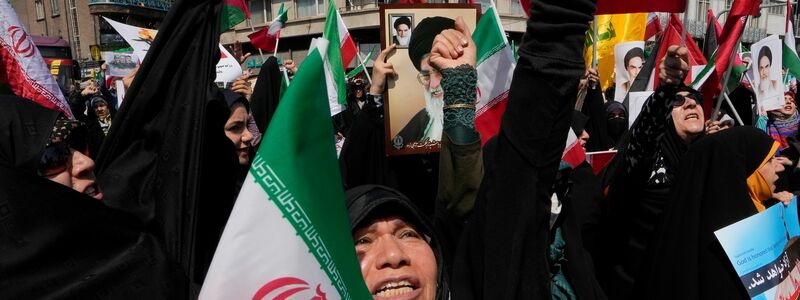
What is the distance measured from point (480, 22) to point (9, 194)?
2459 mm

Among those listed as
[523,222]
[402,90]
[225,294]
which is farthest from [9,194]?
[402,90]

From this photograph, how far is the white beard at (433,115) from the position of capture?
3.25 metres

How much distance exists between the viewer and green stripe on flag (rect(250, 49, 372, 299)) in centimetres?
111

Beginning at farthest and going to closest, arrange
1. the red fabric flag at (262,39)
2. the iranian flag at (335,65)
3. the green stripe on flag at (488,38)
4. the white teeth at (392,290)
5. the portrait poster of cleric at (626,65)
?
the red fabric flag at (262,39) < the portrait poster of cleric at (626,65) < the iranian flag at (335,65) < the green stripe on flag at (488,38) < the white teeth at (392,290)

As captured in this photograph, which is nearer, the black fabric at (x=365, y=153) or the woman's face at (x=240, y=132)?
the woman's face at (x=240, y=132)

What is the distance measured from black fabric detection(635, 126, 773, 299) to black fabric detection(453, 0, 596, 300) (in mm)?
1828

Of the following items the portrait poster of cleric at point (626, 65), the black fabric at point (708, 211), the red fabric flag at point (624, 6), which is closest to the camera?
the red fabric flag at point (624, 6)

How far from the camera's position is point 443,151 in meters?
1.91

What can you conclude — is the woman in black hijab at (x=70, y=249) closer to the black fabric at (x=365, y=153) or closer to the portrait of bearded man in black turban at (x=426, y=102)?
the portrait of bearded man in black turban at (x=426, y=102)

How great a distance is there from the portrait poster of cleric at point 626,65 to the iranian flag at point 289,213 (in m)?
5.53

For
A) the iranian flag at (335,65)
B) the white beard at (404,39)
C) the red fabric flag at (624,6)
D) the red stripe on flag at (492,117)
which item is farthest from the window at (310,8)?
the red fabric flag at (624,6)

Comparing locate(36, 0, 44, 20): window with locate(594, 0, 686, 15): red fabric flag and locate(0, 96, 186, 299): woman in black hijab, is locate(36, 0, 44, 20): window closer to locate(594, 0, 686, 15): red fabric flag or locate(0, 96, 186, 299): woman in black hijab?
locate(594, 0, 686, 15): red fabric flag

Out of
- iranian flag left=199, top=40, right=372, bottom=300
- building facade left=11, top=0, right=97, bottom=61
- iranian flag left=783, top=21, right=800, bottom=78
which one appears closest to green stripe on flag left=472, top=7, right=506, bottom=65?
iranian flag left=199, top=40, right=372, bottom=300

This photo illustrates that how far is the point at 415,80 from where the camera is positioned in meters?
3.32
